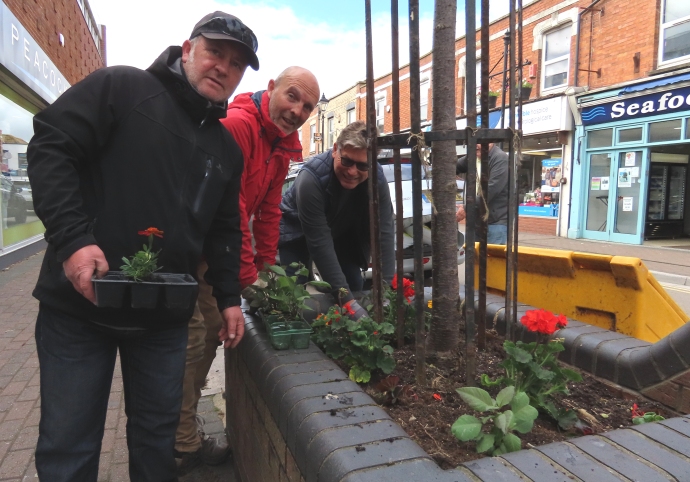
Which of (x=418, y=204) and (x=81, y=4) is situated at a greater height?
(x=81, y=4)

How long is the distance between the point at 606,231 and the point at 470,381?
12.8m

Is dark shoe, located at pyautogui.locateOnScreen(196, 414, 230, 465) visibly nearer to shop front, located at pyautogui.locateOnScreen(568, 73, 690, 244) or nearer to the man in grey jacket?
the man in grey jacket

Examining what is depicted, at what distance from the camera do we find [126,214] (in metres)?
1.63

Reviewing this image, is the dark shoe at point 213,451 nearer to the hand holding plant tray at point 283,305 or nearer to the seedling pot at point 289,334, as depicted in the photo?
the hand holding plant tray at point 283,305

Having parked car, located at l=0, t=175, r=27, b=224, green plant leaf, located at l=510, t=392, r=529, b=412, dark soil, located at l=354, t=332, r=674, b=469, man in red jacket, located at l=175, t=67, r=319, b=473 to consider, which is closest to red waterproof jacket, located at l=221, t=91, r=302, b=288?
man in red jacket, located at l=175, t=67, r=319, b=473

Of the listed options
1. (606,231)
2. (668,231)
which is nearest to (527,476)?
(606,231)

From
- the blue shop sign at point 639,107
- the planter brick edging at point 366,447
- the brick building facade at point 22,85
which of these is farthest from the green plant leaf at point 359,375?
the blue shop sign at point 639,107

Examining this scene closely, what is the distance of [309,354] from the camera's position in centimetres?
195

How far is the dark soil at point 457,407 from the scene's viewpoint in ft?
4.94

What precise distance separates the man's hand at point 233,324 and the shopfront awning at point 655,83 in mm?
12004

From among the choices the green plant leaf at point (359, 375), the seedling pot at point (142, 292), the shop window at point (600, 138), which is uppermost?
the shop window at point (600, 138)

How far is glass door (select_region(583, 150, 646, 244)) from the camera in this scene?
39.7 ft

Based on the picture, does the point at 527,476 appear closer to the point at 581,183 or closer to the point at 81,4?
the point at 581,183

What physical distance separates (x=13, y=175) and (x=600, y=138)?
13.5m
